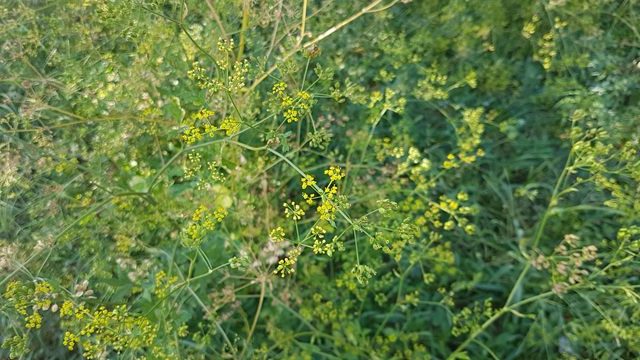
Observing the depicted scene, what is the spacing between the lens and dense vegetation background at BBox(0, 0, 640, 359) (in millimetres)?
1877

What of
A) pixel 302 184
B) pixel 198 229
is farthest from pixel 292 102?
pixel 198 229

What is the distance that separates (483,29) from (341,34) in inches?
28.5

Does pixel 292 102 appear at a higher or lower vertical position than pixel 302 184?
higher

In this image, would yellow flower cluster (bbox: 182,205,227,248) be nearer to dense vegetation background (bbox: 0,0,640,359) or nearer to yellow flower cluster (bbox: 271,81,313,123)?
dense vegetation background (bbox: 0,0,640,359)

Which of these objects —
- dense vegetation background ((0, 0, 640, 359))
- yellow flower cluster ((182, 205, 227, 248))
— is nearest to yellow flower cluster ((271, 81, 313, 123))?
dense vegetation background ((0, 0, 640, 359))

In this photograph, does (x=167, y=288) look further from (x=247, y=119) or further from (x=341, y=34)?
(x=341, y=34)

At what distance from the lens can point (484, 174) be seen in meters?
2.92

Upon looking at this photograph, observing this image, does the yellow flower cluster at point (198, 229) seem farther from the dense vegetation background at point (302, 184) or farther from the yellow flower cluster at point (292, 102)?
the yellow flower cluster at point (292, 102)

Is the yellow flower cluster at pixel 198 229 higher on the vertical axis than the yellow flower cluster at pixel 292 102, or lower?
lower

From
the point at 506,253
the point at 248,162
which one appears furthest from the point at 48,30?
the point at 506,253

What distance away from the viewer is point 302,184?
170cm

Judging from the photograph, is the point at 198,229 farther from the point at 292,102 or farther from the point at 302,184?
the point at 292,102

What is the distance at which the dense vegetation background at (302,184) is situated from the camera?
188 centimetres

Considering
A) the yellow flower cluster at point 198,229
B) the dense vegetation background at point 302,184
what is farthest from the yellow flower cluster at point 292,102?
the yellow flower cluster at point 198,229
